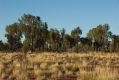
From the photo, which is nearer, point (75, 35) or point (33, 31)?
point (33, 31)

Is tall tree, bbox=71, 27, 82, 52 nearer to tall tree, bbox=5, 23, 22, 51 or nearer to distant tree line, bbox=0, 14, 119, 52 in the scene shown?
distant tree line, bbox=0, 14, 119, 52

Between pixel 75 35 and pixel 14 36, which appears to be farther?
pixel 75 35

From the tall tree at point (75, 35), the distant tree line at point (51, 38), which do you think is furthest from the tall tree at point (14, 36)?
the tall tree at point (75, 35)

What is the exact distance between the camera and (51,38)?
89.5 meters

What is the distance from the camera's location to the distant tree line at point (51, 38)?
8612 centimetres

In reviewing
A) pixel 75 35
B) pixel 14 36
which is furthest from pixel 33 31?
pixel 75 35

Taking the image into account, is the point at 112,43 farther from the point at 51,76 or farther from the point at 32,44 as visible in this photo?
the point at 51,76

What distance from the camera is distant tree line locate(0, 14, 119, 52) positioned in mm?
86125

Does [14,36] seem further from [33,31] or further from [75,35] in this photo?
[75,35]

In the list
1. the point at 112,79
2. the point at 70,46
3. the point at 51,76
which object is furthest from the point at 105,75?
the point at 70,46

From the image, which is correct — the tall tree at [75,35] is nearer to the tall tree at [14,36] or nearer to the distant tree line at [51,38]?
the distant tree line at [51,38]

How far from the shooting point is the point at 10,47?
88.1 metres

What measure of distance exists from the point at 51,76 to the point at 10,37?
2724 inches

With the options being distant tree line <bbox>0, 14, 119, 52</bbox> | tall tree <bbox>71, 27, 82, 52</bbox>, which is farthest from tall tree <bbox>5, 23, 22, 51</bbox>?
tall tree <bbox>71, 27, 82, 52</bbox>
